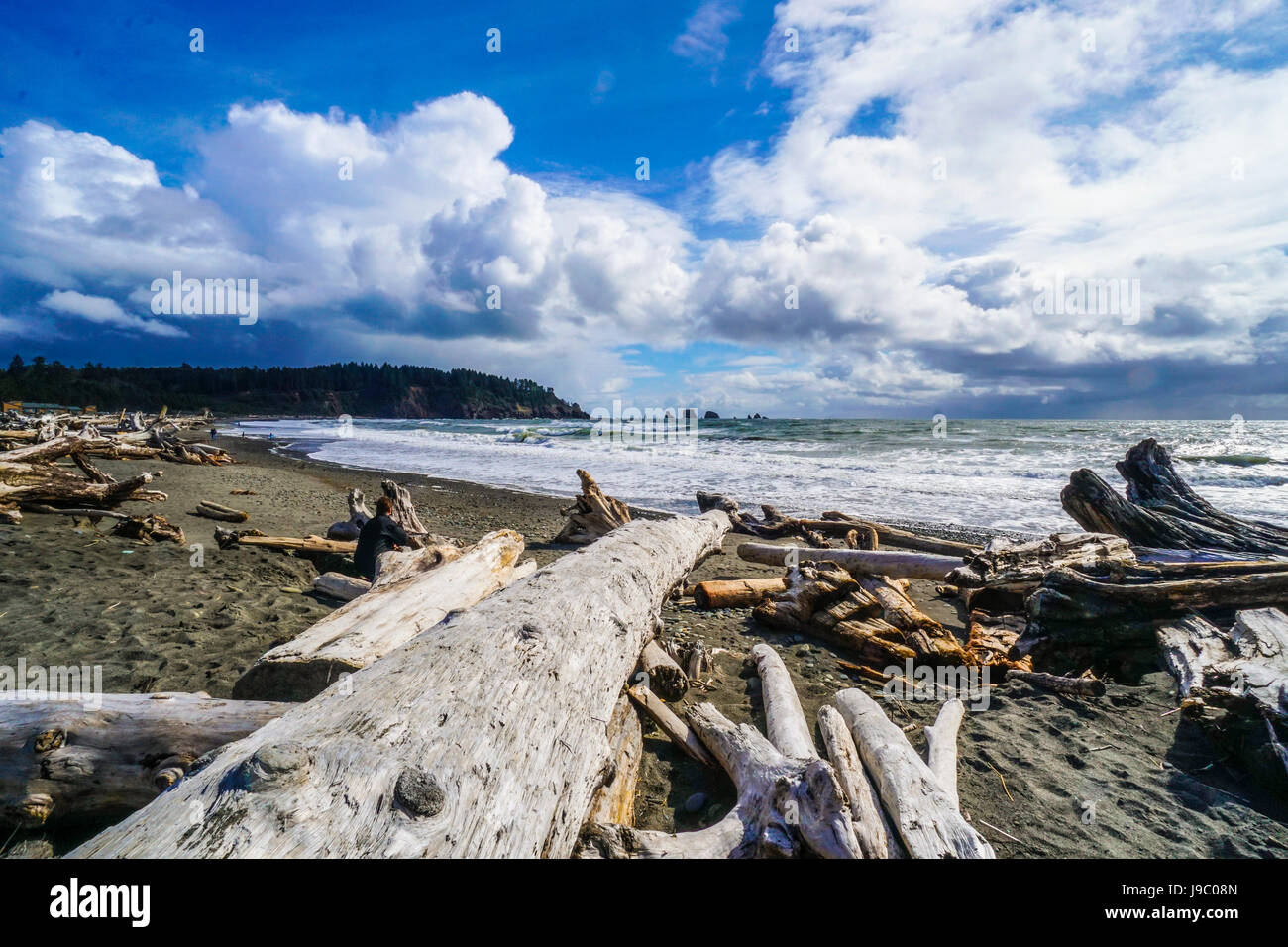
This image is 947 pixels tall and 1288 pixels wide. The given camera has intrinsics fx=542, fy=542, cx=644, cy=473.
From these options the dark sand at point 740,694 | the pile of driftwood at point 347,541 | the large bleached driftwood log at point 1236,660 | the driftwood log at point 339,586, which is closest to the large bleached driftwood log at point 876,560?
the dark sand at point 740,694

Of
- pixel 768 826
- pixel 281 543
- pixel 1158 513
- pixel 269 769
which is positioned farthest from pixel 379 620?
pixel 1158 513

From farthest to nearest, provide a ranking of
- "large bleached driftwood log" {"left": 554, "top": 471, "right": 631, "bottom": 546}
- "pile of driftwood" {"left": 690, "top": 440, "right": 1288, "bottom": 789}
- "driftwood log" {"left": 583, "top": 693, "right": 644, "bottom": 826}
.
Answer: "large bleached driftwood log" {"left": 554, "top": 471, "right": 631, "bottom": 546}, "pile of driftwood" {"left": 690, "top": 440, "right": 1288, "bottom": 789}, "driftwood log" {"left": 583, "top": 693, "right": 644, "bottom": 826}

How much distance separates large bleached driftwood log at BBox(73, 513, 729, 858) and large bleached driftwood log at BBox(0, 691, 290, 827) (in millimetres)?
818

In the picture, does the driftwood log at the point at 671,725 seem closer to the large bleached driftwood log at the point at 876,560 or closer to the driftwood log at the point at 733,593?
the driftwood log at the point at 733,593

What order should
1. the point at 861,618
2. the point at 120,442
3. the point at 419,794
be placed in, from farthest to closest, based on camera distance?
1. the point at 120,442
2. the point at 861,618
3. the point at 419,794

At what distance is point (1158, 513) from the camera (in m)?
7.32

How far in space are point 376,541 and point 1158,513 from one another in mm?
10347

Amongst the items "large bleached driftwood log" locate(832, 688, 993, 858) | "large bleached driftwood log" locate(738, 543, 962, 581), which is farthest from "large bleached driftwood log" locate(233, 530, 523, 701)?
"large bleached driftwood log" locate(738, 543, 962, 581)

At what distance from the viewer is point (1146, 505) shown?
25.8 ft

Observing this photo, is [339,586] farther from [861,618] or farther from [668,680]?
[861,618]

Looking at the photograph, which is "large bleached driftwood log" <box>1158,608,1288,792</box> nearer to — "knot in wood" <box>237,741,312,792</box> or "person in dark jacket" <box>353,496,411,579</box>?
"knot in wood" <box>237,741,312,792</box>

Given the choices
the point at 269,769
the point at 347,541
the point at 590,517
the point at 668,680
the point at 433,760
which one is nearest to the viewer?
the point at 269,769

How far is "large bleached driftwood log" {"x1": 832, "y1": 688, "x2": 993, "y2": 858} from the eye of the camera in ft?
7.22
